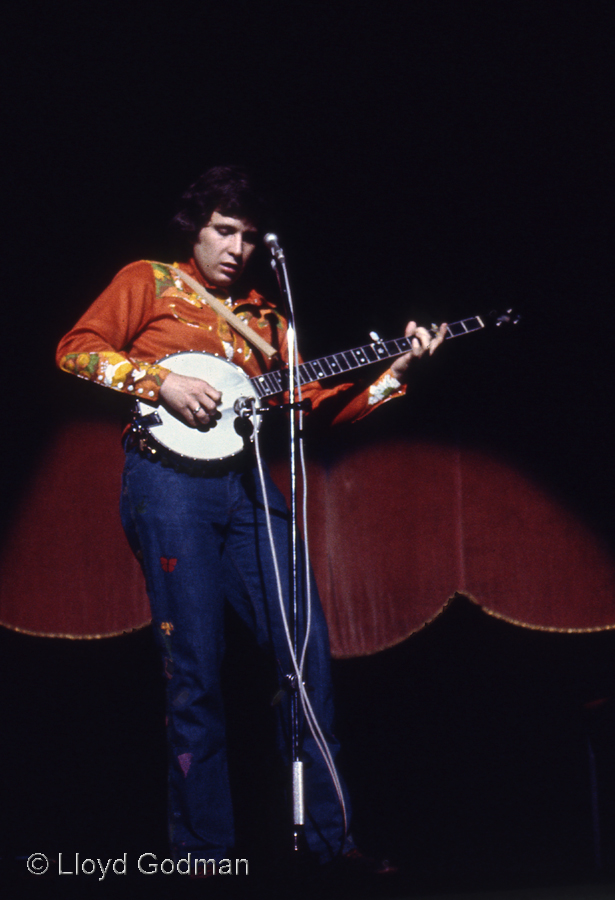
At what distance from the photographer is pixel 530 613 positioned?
8.83 ft

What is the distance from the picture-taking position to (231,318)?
208 cm

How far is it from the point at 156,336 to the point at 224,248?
0.35m

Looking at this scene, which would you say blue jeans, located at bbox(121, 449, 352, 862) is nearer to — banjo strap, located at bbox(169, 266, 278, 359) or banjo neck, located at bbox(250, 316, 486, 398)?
banjo neck, located at bbox(250, 316, 486, 398)

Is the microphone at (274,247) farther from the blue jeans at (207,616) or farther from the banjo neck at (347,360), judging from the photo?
the blue jeans at (207,616)

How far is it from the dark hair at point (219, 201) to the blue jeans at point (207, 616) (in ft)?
2.45

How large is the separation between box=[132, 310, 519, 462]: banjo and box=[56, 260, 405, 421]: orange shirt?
51 mm

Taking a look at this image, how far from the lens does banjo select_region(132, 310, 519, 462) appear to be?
183 centimetres

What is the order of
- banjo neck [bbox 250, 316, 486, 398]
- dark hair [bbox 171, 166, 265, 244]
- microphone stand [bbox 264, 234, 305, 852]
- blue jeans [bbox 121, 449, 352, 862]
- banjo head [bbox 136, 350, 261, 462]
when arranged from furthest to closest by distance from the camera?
dark hair [bbox 171, 166, 265, 244] → banjo neck [bbox 250, 316, 486, 398] → banjo head [bbox 136, 350, 261, 462] → blue jeans [bbox 121, 449, 352, 862] → microphone stand [bbox 264, 234, 305, 852]

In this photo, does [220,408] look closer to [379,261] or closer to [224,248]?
[224,248]

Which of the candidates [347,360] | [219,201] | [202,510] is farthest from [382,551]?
[219,201]

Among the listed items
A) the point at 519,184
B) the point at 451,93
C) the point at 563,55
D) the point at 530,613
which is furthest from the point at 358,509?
the point at 563,55

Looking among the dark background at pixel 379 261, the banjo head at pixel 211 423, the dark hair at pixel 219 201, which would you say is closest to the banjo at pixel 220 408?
the banjo head at pixel 211 423

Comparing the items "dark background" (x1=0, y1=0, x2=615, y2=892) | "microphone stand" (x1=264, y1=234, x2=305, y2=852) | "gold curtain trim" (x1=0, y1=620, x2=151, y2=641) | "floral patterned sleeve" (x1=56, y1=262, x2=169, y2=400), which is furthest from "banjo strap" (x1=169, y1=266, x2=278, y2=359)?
"gold curtain trim" (x1=0, y1=620, x2=151, y2=641)

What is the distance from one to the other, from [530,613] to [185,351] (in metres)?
1.60
